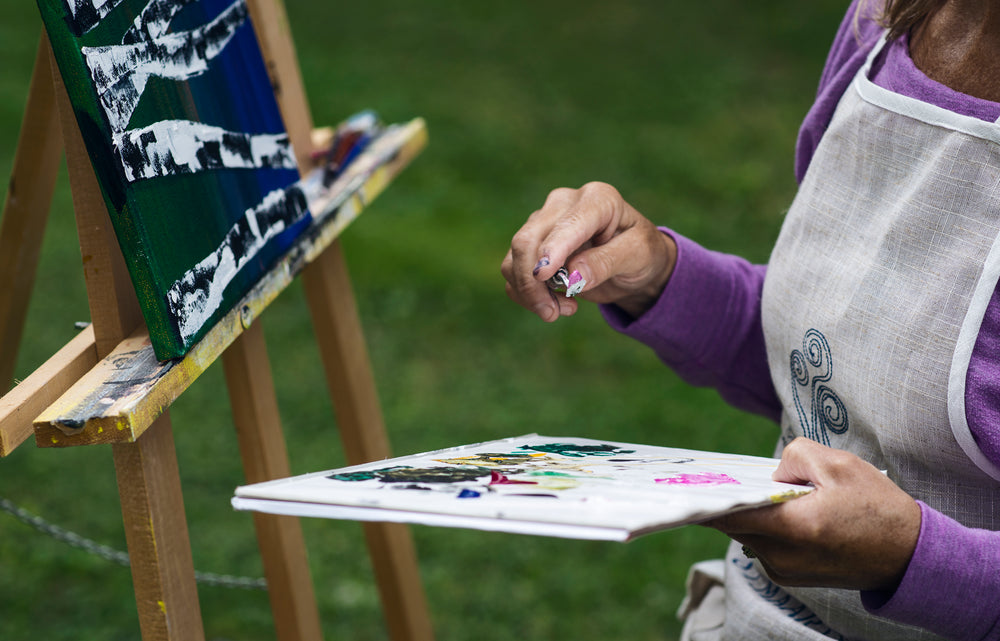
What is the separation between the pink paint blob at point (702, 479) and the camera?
883mm

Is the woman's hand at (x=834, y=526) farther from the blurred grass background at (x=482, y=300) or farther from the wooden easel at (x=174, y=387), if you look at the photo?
the blurred grass background at (x=482, y=300)

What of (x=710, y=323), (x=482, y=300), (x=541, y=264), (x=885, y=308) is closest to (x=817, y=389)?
(x=885, y=308)

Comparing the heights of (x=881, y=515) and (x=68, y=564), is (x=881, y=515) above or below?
above

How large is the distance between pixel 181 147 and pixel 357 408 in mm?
768

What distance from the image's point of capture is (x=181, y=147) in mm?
1027

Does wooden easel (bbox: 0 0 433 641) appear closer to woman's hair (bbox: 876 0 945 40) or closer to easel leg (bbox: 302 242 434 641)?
easel leg (bbox: 302 242 434 641)

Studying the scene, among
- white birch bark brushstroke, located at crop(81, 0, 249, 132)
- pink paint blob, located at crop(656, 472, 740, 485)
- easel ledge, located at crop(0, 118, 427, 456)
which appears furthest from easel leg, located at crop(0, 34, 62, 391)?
pink paint blob, located at crop(656, 472, 740, 485)

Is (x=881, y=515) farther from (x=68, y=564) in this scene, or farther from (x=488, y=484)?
(x=68, y=564)

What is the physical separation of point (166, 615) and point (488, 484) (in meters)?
0.39

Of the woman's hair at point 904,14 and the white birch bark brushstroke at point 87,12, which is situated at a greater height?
the white birch bark brushstroke at point 87,12

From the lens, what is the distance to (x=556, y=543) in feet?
8.34

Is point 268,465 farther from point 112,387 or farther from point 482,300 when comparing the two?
point 482,300

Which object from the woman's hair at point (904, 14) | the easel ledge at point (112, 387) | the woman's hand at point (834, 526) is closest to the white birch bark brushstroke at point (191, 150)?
the easel ledge at point (112, 387)

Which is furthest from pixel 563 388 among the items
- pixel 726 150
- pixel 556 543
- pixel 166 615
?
pixel 166 615
